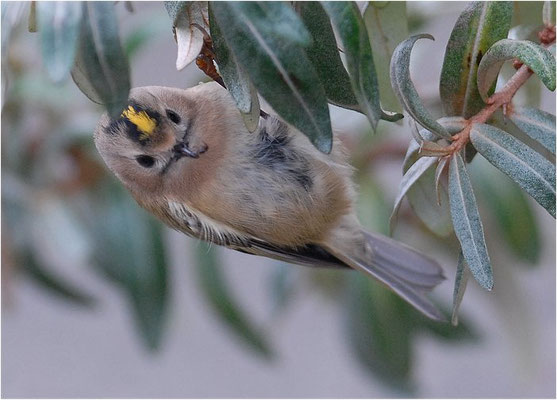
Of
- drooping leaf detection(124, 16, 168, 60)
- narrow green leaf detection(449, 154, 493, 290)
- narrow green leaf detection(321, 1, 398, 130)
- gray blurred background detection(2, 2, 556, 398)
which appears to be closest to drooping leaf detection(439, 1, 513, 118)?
narrow green leaf detection(449, 154, 493, 290)

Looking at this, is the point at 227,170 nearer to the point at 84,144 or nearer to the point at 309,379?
the point at 84,144

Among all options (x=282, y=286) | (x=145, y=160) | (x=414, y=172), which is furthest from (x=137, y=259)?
(x=414, y=172)

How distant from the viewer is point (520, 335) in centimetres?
195

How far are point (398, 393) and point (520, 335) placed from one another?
330mm

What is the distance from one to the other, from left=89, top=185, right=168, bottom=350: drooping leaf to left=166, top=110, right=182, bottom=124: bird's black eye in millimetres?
601

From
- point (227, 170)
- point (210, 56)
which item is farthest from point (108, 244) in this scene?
point (210, 56)

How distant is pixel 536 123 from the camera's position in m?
1.00

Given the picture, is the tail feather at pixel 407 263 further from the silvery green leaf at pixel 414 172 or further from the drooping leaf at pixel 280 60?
→ the drooping leaf at pixel 280 60

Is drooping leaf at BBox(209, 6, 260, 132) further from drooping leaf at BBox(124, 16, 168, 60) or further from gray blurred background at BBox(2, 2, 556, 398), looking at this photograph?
gray blurred background at BBox(2, 2, 556, 398)

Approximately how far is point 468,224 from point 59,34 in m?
0.48

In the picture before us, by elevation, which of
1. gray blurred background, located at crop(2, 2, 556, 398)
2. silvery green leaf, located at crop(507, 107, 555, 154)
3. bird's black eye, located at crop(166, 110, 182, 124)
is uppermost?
silvery green leaf, located at crop(507, 107, 555, 154)

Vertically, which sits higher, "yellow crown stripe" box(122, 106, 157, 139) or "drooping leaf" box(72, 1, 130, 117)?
"drooping leaf" box(72, 1, 130, 117)

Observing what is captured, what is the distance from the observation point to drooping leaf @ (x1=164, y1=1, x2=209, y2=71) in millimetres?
871

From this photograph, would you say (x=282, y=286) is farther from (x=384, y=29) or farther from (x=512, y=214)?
(x=384, y=29)
